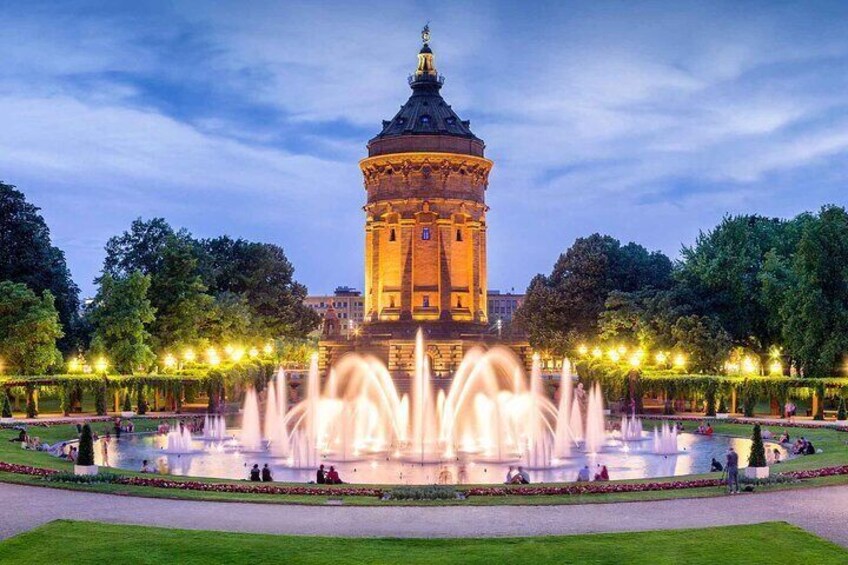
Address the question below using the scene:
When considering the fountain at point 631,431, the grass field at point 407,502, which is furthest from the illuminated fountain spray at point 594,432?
the grass field at point 407,502

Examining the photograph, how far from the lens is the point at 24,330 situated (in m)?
58.4

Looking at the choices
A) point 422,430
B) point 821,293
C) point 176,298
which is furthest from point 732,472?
point 176,298

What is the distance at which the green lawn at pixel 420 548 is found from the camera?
19578mm

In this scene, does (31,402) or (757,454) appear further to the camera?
(31,402)

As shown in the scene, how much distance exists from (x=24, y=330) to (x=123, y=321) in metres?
6.22

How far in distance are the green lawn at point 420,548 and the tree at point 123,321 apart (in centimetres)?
4238

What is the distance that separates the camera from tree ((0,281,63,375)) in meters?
58.1

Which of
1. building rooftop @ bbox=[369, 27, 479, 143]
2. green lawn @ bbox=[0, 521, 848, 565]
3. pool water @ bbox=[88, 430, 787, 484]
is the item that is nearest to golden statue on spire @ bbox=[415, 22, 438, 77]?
building rooftop @ bbox=[369, 27, 479, 143]

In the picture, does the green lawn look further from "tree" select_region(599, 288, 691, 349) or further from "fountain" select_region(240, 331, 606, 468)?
"tree" select_region(599, 288, 691, 349)

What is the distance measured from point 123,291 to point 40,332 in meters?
6.60

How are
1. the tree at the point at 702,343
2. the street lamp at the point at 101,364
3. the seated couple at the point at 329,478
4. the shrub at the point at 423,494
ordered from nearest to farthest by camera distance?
the shrub at the point at 423,494
the seated couple at the point at 329,478
the street lamp at the point at 101,364
the tree at the point at 702,343

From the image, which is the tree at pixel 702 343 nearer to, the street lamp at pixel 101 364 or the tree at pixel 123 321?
the tree at pixel 123 321

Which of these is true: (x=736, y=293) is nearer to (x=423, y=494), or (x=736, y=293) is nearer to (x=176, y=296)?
(x=176, y=296)

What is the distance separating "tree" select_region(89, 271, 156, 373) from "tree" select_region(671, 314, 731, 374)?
3340 centimetres
